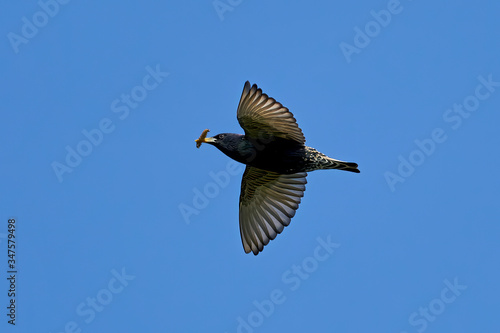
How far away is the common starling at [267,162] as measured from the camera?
1542 cm

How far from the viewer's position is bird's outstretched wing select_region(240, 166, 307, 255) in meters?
17.0

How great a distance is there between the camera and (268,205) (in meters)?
17.3

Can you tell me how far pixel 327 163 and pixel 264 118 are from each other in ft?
4.92

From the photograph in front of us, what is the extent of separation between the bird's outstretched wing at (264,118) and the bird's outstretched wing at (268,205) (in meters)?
1.46

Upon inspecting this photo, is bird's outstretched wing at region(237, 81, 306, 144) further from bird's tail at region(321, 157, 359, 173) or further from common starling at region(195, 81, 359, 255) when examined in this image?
bird's tail at region(321, 157, 359, 173)

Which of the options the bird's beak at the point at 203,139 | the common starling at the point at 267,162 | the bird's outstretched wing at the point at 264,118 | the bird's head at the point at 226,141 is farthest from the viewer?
the bird's beak at the point at 203,139

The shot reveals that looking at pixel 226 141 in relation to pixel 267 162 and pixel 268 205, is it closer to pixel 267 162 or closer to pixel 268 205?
pixel 267 162

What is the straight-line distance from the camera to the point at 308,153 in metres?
15.9

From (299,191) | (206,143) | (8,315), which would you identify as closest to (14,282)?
(8,315)

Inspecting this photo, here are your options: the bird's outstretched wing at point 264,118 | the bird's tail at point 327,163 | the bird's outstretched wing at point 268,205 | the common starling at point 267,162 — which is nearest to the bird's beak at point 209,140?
the common starling at point 267,162

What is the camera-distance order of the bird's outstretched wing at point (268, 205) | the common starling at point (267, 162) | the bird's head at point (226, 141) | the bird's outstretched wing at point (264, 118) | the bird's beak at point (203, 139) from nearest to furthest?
the bird's outstretched wing at point (264, 118) < the common starling at point (267, 162) < the bird's head at point (226, 141) < the bird's beak at point (203, 139) < the bird's outstretched wing at point (268, 205)

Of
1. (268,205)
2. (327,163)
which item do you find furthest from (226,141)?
(268,205)

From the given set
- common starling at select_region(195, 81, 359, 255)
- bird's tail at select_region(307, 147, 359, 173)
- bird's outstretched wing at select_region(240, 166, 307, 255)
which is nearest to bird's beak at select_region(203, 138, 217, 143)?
common starling at select_region(195, 81, 359, 255)

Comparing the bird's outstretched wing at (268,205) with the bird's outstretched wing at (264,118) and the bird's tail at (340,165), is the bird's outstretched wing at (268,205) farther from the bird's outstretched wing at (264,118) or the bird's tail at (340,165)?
the bird's outstretched wing at (264,118)
